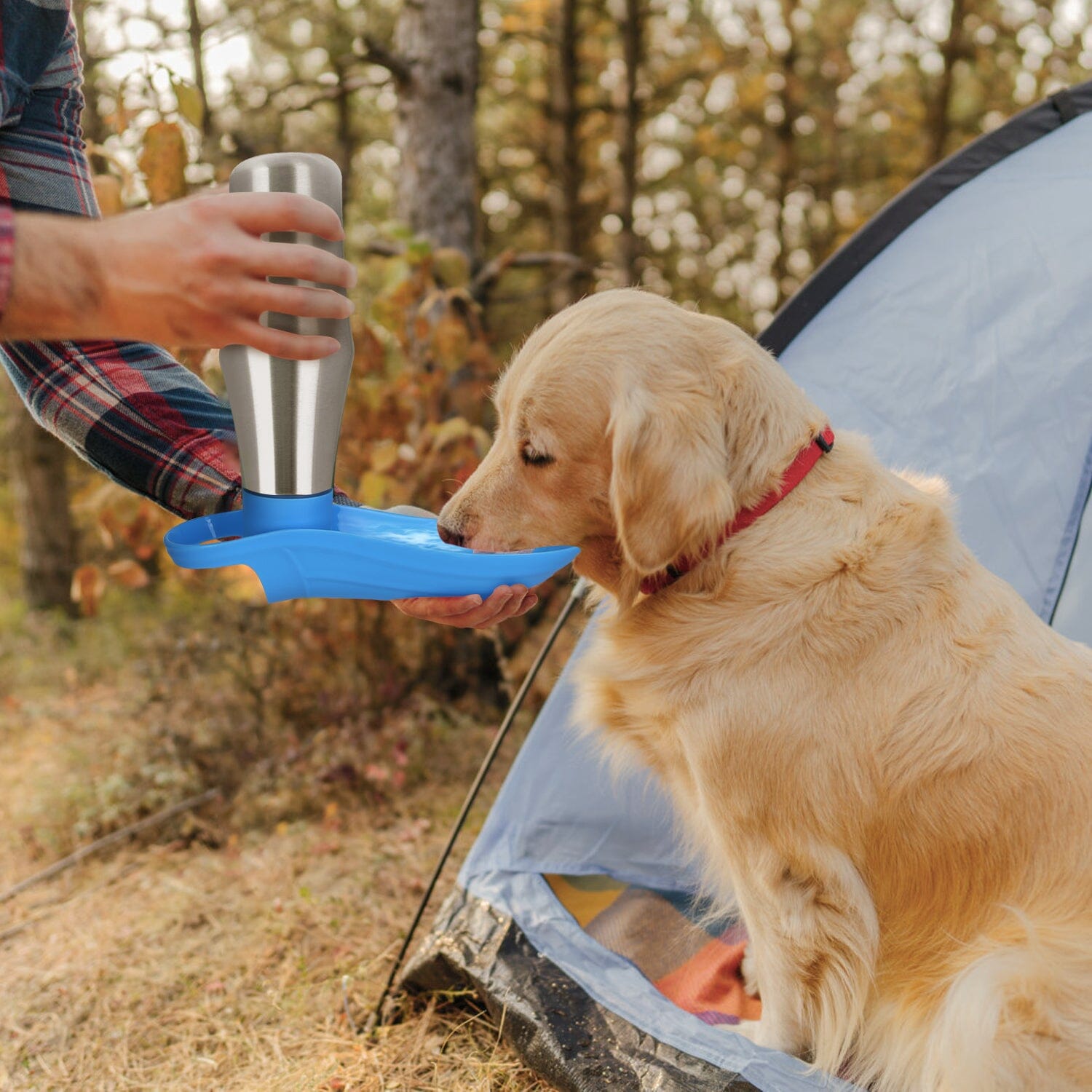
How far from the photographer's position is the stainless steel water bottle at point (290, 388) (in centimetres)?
121

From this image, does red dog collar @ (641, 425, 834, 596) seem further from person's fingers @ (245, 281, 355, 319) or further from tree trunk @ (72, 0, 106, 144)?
tree trunk @ (72, 0, 106, 144)

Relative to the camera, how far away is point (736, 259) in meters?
12.3

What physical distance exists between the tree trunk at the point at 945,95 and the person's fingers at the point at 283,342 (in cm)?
988

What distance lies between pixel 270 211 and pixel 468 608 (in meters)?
0.90

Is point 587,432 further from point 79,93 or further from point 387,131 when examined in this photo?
point 387,131

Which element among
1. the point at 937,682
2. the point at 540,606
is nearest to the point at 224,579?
the point at 540,606

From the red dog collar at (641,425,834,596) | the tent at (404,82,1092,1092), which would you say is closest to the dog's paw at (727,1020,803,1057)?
the tent at (404,82,1092,1092)

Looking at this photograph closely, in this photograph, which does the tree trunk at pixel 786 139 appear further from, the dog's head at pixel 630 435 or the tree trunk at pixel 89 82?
the dog's head at pixel 630 435

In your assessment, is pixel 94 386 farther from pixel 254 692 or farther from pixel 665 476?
pixel 254 692

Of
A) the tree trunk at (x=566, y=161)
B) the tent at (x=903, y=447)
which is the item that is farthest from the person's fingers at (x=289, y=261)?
the tree trunk at (x=566, y=161)

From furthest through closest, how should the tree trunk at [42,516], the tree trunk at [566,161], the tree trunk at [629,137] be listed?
the tree trunk at [566,161] < the tree trunk at [629,137] < the tree trunk at [42,516]

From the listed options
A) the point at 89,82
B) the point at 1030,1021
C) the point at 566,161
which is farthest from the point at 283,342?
the point at 566,161

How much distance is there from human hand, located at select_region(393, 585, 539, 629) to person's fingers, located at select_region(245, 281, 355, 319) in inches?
28.6

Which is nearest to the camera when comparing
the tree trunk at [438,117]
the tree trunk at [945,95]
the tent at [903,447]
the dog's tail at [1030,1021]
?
the dog's tail at [1030,1021]
